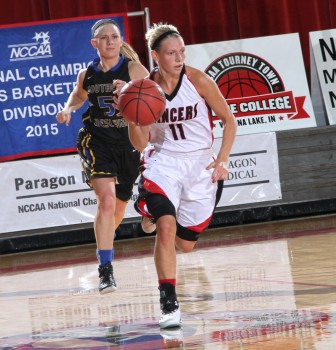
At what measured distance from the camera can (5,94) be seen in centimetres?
1047

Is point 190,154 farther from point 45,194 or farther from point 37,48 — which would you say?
point 37,48

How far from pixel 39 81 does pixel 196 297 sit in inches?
188

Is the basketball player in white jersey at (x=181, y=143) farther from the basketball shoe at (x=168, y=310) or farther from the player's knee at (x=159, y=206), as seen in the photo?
the basketball shoe at (x=168, y=310)

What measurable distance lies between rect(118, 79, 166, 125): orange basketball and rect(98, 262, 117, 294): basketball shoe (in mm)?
1285

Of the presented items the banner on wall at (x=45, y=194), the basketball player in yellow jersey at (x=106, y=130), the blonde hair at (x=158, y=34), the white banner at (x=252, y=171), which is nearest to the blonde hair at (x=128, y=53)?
the basketball player in yellow jersey at (x=106, y=130)

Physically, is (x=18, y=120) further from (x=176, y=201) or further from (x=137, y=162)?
(x=176, y=201)

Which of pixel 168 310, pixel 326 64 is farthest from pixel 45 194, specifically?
pixel 168 310

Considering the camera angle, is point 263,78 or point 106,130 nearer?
point 106,130

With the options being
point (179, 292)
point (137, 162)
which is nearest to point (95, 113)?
point (137, 162)

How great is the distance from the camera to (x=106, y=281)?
21.1ft

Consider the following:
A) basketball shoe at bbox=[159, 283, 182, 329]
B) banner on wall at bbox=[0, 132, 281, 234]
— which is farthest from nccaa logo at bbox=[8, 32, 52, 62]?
basketball shoe at bbox=[159, 283, 182, 329]

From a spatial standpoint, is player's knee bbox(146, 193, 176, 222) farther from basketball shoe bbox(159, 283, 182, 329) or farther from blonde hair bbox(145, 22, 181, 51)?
blonde hair bbox(145, 22, 181, 51)

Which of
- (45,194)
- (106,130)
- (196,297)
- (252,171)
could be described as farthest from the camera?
(252,171)

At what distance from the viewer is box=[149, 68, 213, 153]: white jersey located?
559cm
